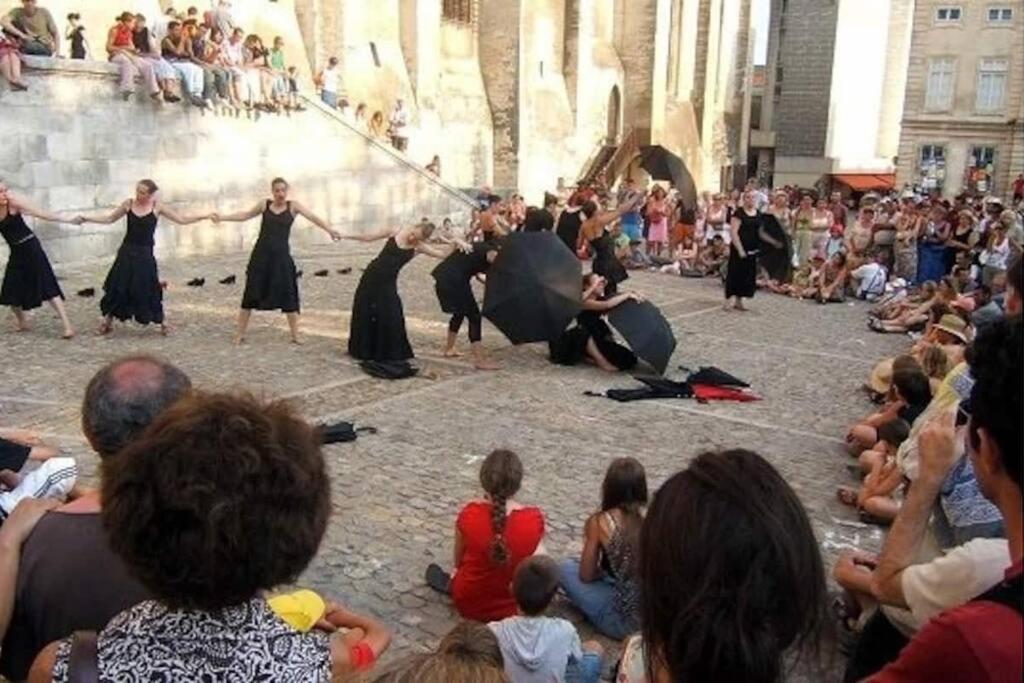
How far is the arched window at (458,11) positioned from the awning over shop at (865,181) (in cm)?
2398

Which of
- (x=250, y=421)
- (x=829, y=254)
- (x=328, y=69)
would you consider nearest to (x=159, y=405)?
(x=250, y=421)

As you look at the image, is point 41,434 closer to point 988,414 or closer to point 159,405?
point 159,405

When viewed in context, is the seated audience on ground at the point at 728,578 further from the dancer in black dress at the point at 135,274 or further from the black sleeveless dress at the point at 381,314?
the dancer in black dress at the point at 135,274

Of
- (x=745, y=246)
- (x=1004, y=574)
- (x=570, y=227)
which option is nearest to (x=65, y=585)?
Answer: (x=1004, y=574)

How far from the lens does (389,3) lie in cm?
2472

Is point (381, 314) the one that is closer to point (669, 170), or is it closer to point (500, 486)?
point (500, 486)

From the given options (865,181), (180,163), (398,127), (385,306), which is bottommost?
(865,181)

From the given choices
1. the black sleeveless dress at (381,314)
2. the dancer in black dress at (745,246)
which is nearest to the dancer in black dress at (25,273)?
the black sleeveless dress at (381,314)

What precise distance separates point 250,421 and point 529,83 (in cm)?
2833

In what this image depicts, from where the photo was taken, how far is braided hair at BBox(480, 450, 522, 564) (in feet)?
14.4

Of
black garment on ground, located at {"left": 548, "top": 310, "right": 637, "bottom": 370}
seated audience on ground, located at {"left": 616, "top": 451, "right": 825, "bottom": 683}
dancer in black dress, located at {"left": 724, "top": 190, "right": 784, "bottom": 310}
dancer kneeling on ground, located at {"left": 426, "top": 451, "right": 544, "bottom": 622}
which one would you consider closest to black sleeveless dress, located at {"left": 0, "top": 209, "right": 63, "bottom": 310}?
black garment on ground, located at {"left": 548, "top": 310, "right": 637, "bottom": 370}

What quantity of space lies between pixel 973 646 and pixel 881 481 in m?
4.79

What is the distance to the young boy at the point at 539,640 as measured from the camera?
3623 millimetres

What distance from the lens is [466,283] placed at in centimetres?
991
